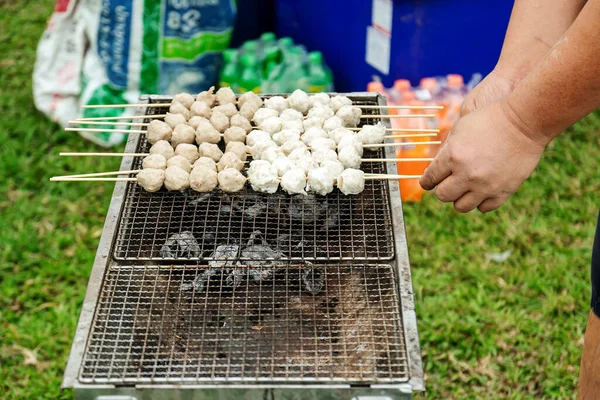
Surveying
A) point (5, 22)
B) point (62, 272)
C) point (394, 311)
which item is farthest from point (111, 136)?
point (394, 311)

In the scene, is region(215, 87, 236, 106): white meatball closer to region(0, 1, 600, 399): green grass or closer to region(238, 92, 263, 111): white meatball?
region(238, 92, 263, 111): white meatball

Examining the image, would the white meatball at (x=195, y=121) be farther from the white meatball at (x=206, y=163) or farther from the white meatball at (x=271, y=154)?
the white meatball at (x=271, y=154)

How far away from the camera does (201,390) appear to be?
7.51 ft

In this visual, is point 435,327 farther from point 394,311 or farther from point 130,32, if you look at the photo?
point 130,32

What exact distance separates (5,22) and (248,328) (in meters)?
6.81

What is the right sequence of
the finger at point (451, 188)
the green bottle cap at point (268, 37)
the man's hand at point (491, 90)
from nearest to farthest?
the finger at point (451, 188)
the man's hand at point (491, 90)
the green bottle cap at point (268, 37)

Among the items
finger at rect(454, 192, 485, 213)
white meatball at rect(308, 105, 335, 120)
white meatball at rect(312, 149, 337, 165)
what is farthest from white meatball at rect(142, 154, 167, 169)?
finger at rect(454, 192, 485, 213)

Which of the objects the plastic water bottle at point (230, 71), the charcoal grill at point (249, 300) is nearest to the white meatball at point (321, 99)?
the charcoal grill at point (249, 300)

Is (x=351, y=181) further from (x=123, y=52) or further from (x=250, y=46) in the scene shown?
(x=123, y=52)

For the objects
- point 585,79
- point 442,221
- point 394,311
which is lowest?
point 394,311

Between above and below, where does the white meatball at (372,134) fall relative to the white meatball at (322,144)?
above

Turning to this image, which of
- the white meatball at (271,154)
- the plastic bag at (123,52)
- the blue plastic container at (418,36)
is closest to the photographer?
the white meatball at (271,154)

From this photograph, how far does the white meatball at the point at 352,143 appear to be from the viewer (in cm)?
330

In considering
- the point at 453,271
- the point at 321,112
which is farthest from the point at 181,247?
the point at 453,271
